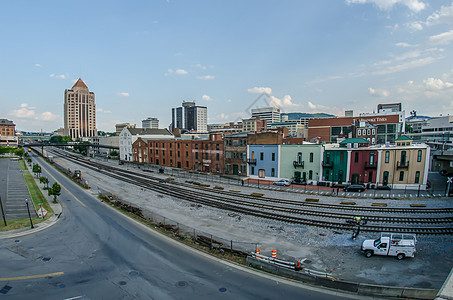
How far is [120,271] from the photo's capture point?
57.6 feet

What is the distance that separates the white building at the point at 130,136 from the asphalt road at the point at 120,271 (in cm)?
7060

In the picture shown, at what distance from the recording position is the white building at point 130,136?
307 feet

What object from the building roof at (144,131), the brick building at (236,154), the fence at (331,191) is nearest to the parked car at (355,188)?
the fence at (331,191)

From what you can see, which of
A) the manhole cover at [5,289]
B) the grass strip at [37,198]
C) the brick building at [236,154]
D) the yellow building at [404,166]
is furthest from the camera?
the brick building at [236,154]

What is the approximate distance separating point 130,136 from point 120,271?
81843mm

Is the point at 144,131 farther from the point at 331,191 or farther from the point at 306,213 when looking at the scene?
the point at 306,213

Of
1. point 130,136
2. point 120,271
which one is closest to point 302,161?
point 120,271

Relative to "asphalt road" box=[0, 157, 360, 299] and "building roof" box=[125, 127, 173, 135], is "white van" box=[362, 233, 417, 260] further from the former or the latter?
"building roof" box=[125, 127, 173, 135]

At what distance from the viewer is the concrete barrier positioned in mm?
13663

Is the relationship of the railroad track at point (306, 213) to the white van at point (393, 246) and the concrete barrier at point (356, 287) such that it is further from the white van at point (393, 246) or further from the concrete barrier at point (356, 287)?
the concrete barrier at point (356, 287)

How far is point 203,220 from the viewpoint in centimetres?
A: 2903

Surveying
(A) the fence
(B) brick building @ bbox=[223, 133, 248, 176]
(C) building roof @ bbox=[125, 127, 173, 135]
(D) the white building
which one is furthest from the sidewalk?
(C) building roof @ bbox=[125, 127, 173, 135]

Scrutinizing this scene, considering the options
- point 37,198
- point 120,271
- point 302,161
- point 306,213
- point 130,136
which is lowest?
point 37,198

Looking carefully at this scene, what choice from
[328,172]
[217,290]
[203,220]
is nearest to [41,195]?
[203,220]
